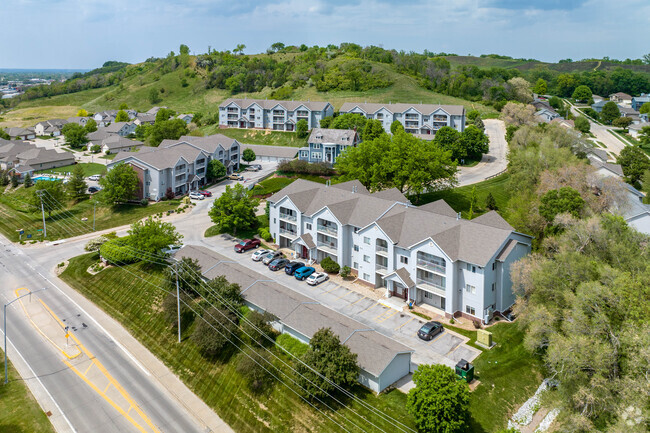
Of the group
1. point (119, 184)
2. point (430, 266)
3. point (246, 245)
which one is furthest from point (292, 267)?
point (119, 184)

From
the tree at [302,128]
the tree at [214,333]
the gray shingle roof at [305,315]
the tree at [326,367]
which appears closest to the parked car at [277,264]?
the gray shingle roof at [305,315]

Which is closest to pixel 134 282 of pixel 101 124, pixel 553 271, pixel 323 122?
pixel 553 271

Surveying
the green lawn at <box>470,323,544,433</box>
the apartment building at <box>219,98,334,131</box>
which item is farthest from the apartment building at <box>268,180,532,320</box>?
the apartment building at <box>219,98,334,131</box>

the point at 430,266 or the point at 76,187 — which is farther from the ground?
the point at 76,187

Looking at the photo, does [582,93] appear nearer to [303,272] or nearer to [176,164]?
[176,164]

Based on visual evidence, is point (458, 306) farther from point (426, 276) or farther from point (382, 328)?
point (382, 328)

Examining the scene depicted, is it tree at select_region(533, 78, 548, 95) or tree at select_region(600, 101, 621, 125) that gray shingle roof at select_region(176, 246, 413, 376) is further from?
tree at select_region(533, 78, 548, 95)
